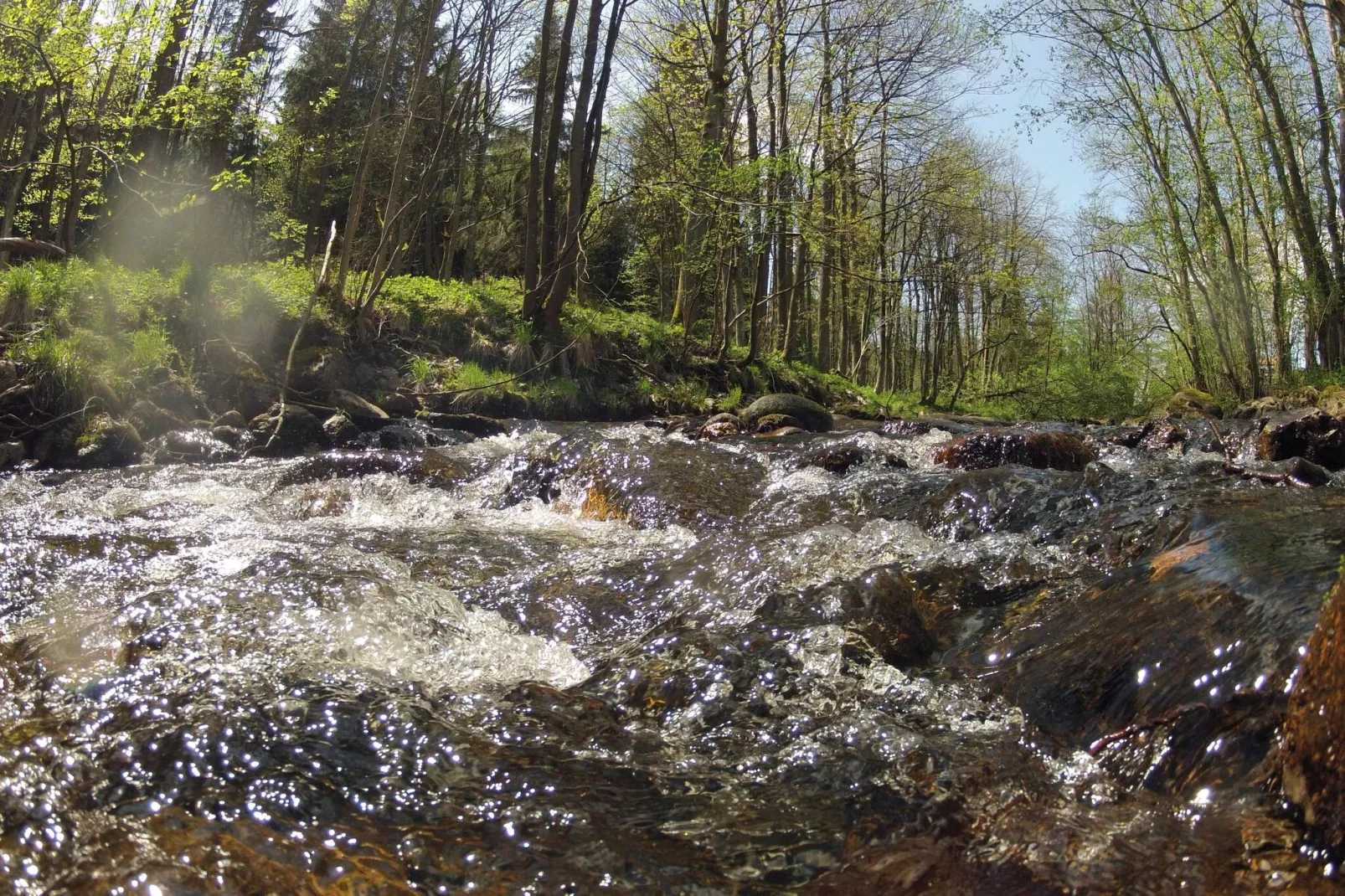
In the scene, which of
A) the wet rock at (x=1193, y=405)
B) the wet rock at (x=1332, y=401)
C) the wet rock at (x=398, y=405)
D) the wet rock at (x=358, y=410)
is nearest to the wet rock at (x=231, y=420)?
the wet rock at (x=358, y=410)

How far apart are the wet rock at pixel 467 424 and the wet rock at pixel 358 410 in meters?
0.61

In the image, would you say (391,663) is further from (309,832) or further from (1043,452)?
(1043,452)

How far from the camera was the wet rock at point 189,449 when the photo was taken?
8.72 m

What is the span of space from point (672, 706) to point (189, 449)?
7783 mm

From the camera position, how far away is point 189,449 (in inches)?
350

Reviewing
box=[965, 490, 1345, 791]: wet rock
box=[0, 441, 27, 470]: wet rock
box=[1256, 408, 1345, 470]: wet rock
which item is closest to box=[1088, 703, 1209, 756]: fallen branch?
box=[965, 490, 1345, 791]: wet rock

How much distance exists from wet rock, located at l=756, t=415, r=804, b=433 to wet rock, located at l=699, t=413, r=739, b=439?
13.4 inches

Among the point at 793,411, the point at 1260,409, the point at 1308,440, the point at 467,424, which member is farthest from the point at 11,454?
the point at 1260,409

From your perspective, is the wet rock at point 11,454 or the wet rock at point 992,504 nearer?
the wet rock at point 992,504

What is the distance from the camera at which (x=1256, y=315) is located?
63.1ft

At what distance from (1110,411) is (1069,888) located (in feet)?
80.5

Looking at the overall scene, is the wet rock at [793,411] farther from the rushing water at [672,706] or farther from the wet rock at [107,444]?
the wet rock at [107,444]

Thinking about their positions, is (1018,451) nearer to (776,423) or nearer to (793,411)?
(776,423)

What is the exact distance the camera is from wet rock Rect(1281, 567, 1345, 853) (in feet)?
5.93
